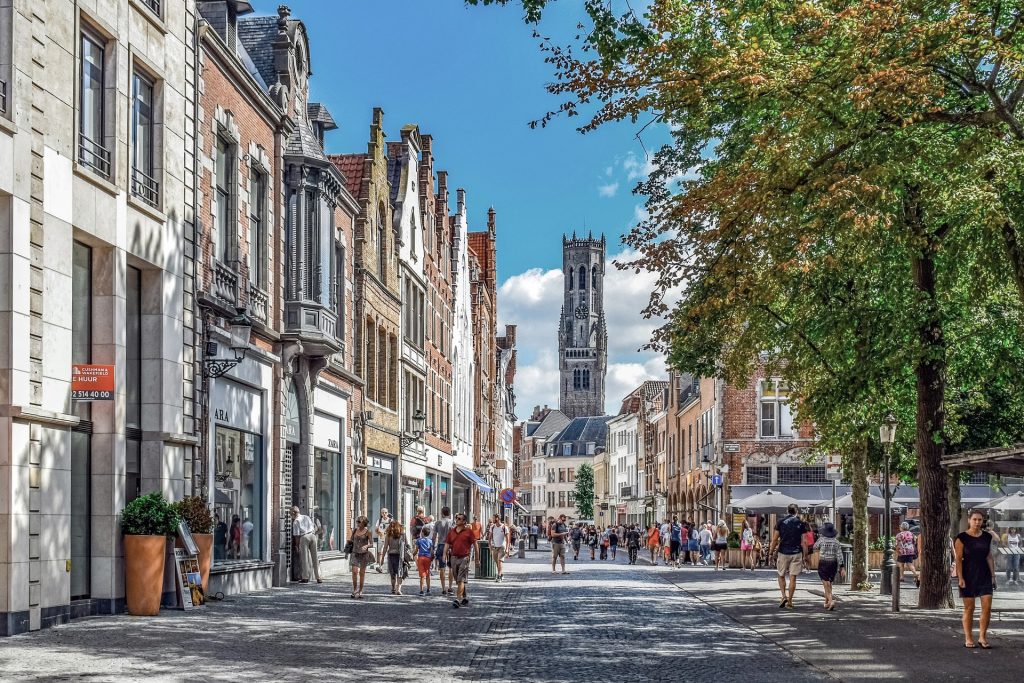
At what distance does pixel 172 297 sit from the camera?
20.7 meters

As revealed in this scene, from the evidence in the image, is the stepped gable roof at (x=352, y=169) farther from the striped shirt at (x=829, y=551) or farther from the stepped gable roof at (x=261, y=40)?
the striped shirt at (x=829, y=551)

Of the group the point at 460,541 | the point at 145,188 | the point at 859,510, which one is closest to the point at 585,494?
the point at 859,510

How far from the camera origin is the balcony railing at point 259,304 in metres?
25.3

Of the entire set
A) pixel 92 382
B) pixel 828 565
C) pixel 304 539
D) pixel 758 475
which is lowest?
pixel 828 565

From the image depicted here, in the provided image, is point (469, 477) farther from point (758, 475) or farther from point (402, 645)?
point (402, 645)

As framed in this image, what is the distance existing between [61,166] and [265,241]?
9.84 m

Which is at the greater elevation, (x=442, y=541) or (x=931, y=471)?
(x=931, y=471)

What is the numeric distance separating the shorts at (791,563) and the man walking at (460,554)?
5253 millimetres

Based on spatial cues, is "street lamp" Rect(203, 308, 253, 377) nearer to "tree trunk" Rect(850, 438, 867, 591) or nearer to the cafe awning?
"tree trunk" Rect(850, 438, 867, 591)

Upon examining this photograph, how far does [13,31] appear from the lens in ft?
50.7

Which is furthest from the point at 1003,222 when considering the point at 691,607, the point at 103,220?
the point at 103,220

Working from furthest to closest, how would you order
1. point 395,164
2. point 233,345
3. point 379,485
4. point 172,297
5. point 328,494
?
point 395,164 → point 379,485 → point 328,494 → point 233,345 → point 172,297

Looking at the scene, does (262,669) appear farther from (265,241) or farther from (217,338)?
(265,241)

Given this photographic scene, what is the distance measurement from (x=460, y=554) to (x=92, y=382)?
785 centimetres
